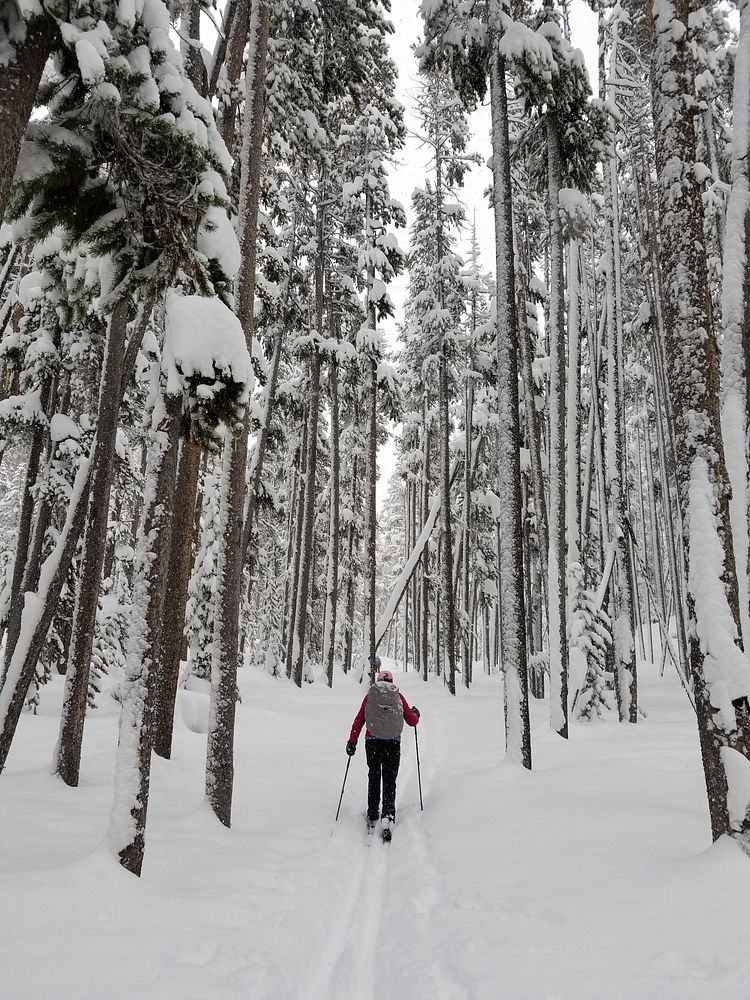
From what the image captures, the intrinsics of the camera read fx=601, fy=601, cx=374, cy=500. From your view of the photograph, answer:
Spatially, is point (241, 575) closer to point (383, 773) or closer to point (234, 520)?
point (234, 520)

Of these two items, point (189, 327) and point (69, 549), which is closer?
point (189, 327)

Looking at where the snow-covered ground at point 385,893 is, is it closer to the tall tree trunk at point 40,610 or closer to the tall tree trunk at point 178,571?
the tall tree trunk at point 40,610

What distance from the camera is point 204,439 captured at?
15.3 feet

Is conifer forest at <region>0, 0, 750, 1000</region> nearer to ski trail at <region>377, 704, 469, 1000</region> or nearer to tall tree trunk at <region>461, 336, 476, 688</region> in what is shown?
ski trail at <region>377, 704, 469, 1000</region>

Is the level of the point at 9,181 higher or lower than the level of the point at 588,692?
higher

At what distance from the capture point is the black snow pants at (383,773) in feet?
25.2

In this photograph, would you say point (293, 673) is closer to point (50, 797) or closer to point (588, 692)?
point (588, 692)

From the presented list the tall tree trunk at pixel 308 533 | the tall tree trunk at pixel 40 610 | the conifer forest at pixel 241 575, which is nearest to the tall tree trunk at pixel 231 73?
the conifer forest at pixel 241 575

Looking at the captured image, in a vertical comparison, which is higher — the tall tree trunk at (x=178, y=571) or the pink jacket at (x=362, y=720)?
the tall tree trunk at (x=178, y=571)

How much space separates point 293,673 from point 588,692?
397 inches

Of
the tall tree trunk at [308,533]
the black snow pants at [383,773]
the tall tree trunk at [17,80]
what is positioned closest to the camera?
the tall tree trunk at [17,80]

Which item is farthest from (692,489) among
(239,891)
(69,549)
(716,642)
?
(69,549)

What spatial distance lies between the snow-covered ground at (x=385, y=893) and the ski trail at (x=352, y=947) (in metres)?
0.02

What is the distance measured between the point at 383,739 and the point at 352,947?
3870mm
